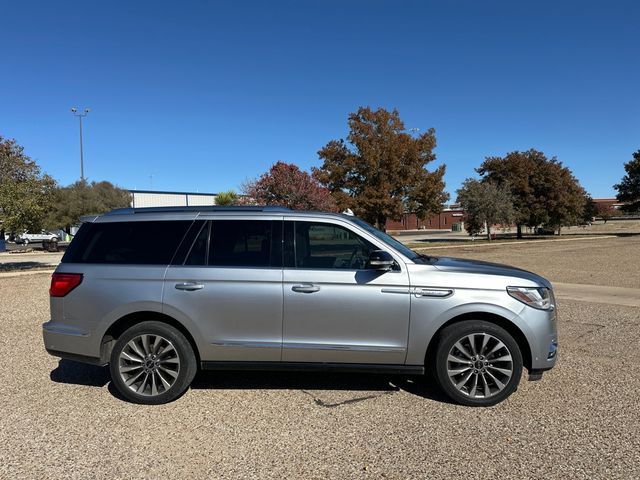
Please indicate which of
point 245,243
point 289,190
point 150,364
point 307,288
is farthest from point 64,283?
point 289,190

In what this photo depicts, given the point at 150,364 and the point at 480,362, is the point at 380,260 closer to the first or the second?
the point at 480,362

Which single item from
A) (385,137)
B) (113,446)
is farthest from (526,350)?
(385,137)

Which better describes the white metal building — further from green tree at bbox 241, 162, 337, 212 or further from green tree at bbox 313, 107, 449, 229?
green tree at bbox 241, 162, 337, 212

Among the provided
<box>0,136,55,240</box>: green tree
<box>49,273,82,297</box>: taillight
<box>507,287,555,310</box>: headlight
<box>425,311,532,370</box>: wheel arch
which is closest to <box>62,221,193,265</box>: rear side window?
<box>49,273,82,297</box>: taillight

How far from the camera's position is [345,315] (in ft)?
14.8

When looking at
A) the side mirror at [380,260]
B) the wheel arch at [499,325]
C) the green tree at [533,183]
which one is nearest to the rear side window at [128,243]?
the side mirror at [380,260]

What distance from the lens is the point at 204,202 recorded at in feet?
233

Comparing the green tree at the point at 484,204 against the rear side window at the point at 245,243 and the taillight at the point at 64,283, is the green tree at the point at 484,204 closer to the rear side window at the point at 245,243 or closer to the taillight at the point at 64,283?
the rear side window at the point at 245,243

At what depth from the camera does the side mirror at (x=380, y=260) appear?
14.4ft

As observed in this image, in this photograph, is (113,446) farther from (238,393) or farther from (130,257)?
(130,257)

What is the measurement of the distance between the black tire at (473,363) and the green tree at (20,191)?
54.0 ft

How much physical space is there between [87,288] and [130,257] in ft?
1.60

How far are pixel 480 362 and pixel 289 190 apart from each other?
2390 cm

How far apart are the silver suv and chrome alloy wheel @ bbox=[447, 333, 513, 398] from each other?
0.01 meters
